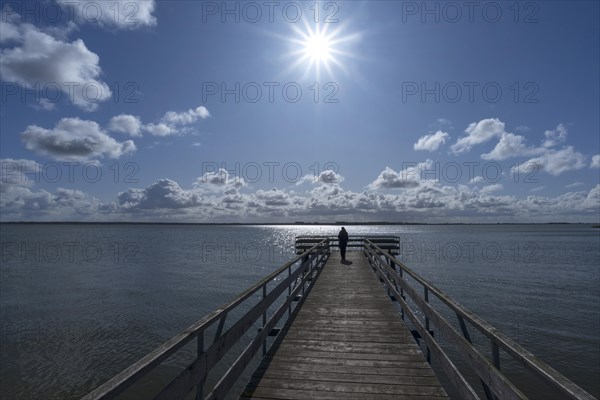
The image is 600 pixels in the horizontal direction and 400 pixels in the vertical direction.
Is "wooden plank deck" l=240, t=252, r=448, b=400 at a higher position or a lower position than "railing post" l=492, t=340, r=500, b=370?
lower

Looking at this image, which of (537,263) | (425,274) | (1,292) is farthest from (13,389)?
(537,263)

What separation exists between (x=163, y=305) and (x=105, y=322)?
3330 millimetres

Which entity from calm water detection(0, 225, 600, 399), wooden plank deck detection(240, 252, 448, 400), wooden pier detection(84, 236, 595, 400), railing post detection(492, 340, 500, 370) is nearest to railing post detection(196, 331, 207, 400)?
wooden pier detection(84, 236, 595, 400)

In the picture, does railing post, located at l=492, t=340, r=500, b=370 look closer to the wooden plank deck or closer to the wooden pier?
the wooden pier

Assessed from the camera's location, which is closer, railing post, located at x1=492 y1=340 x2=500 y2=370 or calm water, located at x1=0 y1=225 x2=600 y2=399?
railing post, located at x1=492 y1=340 x2=500 y2=370

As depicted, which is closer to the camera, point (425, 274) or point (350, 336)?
point (350, 336)

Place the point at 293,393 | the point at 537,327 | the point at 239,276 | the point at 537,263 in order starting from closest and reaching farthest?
the point at 293,393
the point at 537,327
the point at 239,276
the point at 537,263

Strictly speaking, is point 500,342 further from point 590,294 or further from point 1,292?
point 1,292

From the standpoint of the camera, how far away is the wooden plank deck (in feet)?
14.0

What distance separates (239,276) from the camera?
2730 centimetres

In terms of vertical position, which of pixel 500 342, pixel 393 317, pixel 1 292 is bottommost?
pixel 1 292

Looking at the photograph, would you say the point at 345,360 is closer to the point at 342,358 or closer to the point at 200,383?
the point at 342,358

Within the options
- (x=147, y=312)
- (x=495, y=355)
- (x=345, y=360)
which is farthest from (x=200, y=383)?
(x=147, y=312)

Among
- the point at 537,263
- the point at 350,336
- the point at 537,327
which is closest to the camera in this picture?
the point at 350,336
